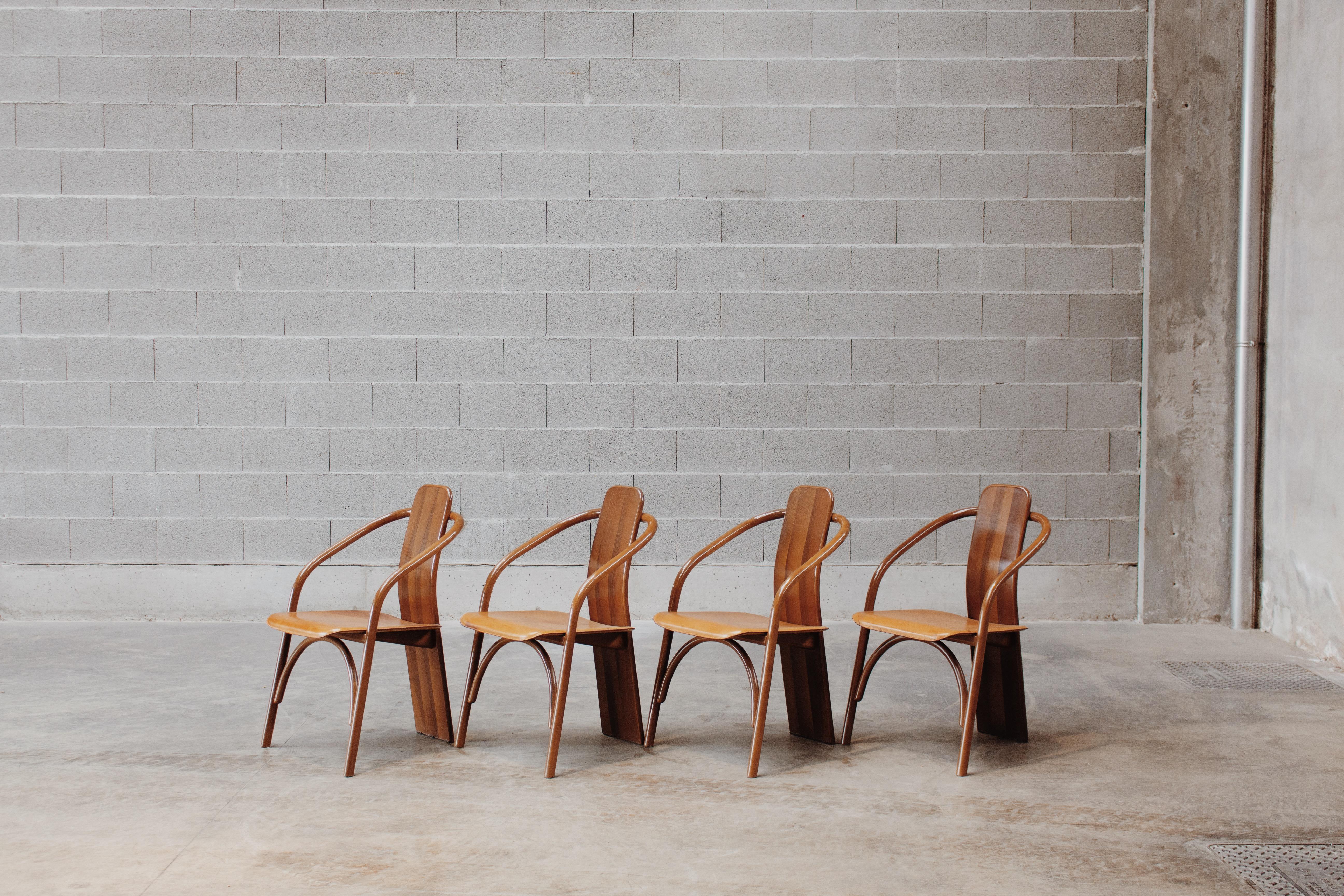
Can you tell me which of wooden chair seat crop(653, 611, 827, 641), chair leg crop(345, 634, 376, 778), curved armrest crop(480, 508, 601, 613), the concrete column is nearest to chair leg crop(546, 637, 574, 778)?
wooden chair seat crop(653, 611, 827, 641)

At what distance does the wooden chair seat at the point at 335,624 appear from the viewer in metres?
3.07

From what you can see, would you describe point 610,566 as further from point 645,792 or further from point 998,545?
point 998,545

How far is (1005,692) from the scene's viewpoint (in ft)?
11.2

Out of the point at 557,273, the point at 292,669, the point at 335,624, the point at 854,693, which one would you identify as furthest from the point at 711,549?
the point at 557,273

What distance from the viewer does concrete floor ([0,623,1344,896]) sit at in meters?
2.42

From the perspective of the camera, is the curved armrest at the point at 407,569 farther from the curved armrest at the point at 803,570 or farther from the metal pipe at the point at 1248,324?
the metal pipe at the point at 1248,324

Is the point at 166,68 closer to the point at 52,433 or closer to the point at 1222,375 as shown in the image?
the point at 52,433

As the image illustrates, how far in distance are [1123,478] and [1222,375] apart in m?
0.68

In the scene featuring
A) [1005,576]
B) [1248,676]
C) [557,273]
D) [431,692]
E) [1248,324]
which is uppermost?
[557,273]

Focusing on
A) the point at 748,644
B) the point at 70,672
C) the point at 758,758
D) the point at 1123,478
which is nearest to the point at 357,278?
the point at 70,672

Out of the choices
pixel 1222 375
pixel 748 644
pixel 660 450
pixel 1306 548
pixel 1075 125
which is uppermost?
pixel 1075 125

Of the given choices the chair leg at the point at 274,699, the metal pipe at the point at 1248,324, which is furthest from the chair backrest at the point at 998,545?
the metal pipe at the point at 1248,324

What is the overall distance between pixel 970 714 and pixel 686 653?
0.84 m

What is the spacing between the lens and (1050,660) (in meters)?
4.62
